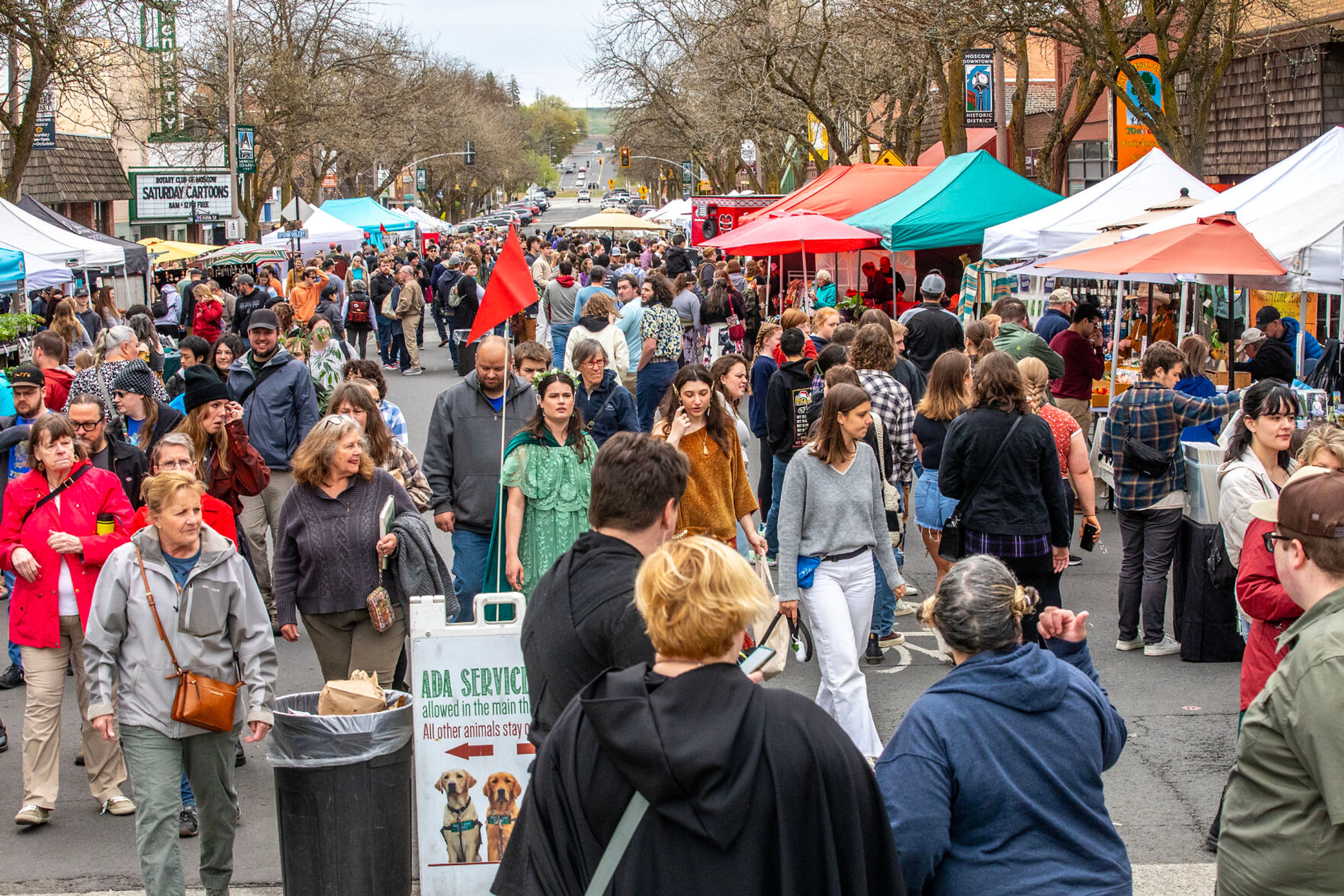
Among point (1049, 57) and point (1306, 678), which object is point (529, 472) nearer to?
point (1306, 678)

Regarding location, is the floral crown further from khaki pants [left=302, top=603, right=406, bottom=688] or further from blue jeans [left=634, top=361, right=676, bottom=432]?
blue jeans [left=634, top=361, right=676, bottom=432]

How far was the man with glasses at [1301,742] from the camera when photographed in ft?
9.04

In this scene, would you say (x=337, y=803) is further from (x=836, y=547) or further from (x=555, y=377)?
(x=836, y=547)

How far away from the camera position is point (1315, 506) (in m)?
3.04

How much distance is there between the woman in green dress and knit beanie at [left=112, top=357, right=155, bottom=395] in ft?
9.61

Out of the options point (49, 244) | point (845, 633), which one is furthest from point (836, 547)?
point (49, 244)

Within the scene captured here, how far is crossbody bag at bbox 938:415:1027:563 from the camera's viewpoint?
6246 mm

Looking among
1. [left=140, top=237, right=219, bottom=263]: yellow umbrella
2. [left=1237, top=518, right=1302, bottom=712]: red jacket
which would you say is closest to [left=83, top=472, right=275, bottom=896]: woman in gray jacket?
[left=1237, top=518, right=1302, bottom=712]: red jacket

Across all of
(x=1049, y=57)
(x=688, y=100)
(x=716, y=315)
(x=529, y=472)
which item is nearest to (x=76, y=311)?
(x=716, y=315)

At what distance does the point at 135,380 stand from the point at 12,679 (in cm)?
185

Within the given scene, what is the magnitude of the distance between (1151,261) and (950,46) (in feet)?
44.1

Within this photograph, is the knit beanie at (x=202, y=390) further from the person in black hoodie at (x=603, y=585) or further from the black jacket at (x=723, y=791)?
the black jacket at (x=723, y=791)

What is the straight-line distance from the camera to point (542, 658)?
3.35 meters

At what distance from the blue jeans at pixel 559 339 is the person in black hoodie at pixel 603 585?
13.4 metres
